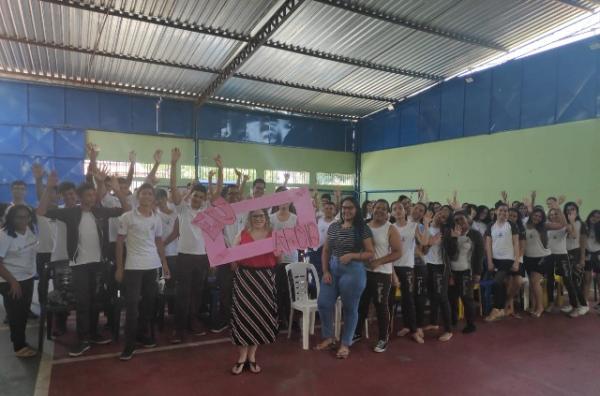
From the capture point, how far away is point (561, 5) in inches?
305

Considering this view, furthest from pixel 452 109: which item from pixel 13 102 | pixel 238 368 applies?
pixel 13 102

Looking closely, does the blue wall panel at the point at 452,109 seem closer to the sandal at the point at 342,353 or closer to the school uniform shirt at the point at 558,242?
the school uniform shirt at the point at 558,242

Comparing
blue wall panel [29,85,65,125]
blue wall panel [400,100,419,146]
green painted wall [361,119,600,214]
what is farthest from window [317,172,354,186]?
blue wall panel [29,85,65,125]

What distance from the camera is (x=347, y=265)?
142 inches

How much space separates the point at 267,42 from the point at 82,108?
5.31 meters

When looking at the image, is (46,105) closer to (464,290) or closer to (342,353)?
(342,353)

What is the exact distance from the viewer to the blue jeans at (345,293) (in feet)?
11.7

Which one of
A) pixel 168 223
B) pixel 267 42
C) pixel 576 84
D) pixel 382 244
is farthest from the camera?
pixel 267 42

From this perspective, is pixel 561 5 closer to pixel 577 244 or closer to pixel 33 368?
pixel 577 244

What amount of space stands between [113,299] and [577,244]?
6.02 m

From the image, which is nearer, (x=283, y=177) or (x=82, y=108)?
(x=82, y=108)

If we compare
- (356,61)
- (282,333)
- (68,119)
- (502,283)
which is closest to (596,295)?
(502,283)

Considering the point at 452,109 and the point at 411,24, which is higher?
the point at 411,24

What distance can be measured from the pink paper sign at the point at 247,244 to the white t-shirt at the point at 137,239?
0.65 meters
